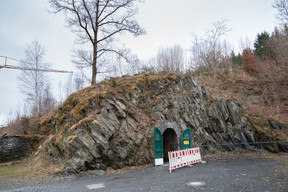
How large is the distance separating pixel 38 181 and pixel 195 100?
13.6 metres

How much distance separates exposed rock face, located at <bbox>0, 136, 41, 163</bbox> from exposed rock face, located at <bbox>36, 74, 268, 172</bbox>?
175 cm

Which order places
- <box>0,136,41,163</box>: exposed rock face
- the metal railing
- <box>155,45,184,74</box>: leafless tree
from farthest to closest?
<box>155,45,184,74</box>: leafless tree, the metal railing, <box>0,136,41,163</box>: exposed rock face

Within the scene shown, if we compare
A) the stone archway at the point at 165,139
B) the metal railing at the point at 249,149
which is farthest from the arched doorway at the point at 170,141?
the metal railing at the point at 249,149

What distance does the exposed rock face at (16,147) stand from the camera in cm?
1305

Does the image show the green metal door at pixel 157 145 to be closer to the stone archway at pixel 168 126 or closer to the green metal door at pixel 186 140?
the stone archway at pixel 168 126

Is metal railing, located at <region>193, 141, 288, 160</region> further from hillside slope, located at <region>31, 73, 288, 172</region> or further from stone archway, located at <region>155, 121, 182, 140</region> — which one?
stone archway, located at <region>155, 121, 182, 140</region>

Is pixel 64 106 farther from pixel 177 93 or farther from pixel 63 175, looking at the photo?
pixel 177 93

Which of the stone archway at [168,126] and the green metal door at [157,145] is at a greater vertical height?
the stone archway at [168,126]

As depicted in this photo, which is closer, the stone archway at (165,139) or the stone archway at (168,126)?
the stone archway at (165,139)

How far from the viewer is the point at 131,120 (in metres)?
12.9

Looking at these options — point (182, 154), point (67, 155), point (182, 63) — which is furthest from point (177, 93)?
point (182, 63)

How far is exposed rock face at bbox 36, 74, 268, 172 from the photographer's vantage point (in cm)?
1085

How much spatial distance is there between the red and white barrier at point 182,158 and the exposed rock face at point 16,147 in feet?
38.3

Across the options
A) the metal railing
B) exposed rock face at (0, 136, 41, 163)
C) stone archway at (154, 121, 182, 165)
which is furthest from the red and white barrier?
exposed rock face at (0, 136, 41, 163)
